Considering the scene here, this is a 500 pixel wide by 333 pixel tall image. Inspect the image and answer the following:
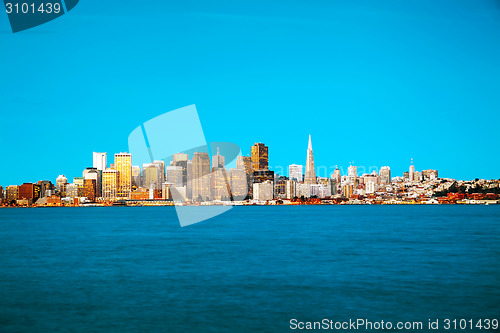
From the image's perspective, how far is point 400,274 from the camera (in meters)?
23.8

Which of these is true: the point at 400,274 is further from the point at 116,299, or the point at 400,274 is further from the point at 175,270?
the point at 116,299

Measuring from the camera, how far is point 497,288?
2022 cm

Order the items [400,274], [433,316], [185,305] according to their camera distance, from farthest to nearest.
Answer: [400,274]
[185,305]
[433,316]

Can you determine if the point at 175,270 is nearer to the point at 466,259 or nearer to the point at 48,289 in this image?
the point at 48,289

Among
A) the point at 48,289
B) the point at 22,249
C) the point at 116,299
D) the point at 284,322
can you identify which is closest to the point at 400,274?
the point at 284,322

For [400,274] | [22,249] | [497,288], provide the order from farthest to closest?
[22,249]
[400,274]
[497,288]

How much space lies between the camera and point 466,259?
29.0 m

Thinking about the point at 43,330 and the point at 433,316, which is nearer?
the point at 43,330

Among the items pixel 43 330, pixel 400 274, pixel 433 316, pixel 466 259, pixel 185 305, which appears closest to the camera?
pixel 43 330

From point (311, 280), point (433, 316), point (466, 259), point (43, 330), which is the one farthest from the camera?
point (466, 259)

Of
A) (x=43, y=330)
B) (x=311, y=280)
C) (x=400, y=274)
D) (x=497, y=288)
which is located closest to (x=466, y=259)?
(x=400, y=274)

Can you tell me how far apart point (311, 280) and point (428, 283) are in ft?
15.0

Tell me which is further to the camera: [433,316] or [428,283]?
[428,283]

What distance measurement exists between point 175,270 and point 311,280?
7.00m
